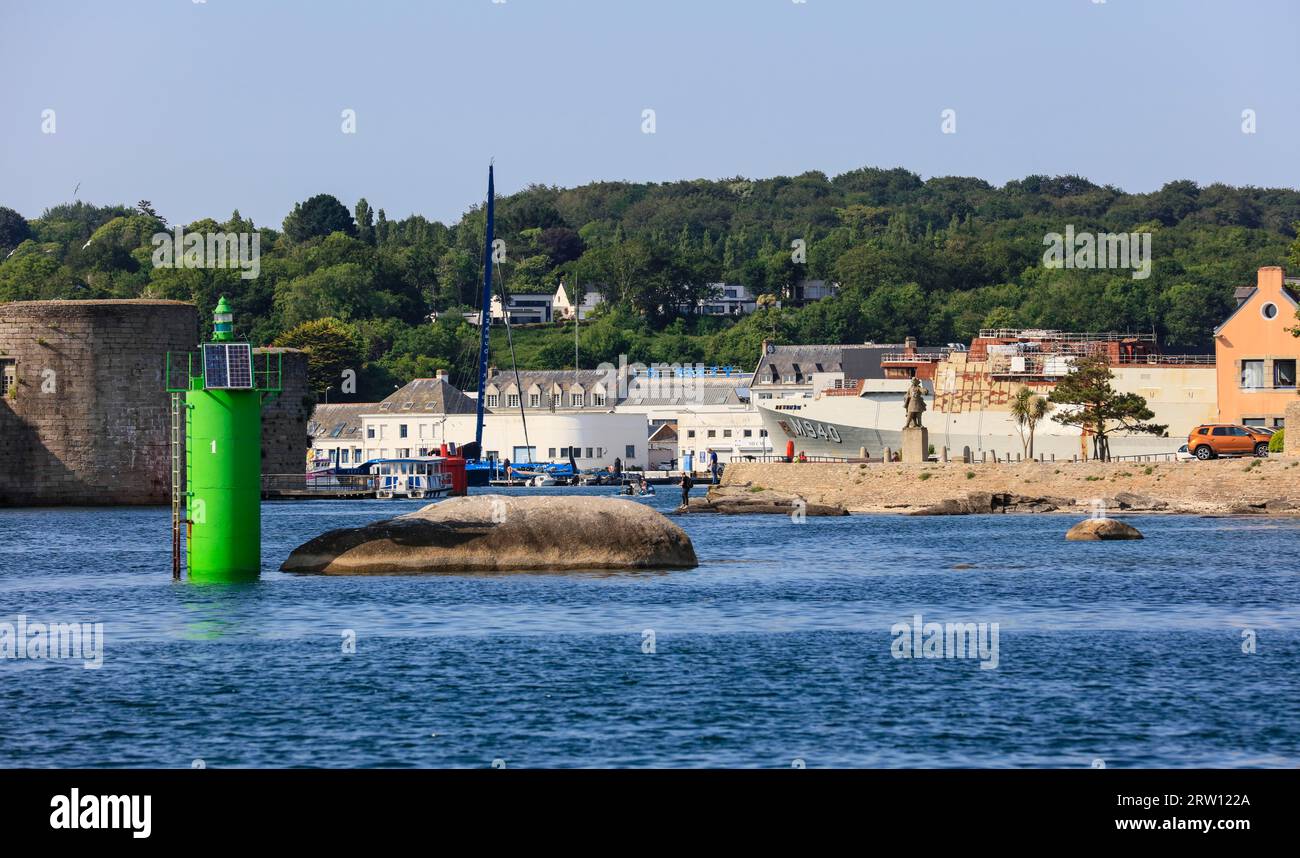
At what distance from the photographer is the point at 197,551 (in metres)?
40.4

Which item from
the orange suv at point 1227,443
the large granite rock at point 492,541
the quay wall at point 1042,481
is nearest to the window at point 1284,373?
the orange suv at point 1227,443

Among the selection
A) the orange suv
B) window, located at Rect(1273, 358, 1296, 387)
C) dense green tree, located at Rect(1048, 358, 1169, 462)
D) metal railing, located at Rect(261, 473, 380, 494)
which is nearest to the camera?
the orange suv

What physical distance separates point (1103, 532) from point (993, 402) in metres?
60.2

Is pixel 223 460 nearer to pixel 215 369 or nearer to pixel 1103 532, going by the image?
pixel 215 369

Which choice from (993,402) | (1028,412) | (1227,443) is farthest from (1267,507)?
(993,402)

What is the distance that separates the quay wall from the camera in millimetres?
79125

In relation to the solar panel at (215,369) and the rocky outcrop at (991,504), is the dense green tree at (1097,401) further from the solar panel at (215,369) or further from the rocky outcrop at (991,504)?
the solar panel at (215,369)

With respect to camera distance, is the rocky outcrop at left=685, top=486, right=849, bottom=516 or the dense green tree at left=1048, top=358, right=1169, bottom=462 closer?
the rocky outcrop at left=685, top=486, right=849, bottom=516

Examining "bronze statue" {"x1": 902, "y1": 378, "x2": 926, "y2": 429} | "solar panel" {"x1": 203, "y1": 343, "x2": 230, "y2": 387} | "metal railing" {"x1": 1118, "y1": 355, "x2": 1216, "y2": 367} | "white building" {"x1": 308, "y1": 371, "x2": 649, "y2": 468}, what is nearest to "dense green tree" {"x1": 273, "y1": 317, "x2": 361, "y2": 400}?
"white building" {"x1": 308, "y1": 371, "x2": 649, "y2": 468}

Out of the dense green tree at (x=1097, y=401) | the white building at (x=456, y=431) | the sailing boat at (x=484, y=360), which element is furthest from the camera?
the white building at (x=456, y=431)

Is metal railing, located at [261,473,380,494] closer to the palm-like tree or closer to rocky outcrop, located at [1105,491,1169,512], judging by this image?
the palm-like tree

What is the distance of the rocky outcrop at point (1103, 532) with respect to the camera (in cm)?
6047

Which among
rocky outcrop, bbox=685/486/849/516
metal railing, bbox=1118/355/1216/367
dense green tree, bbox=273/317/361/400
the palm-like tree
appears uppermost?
dense green tree, bbox=273/317/361/400
